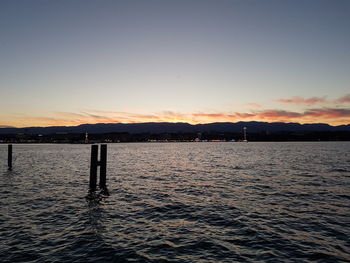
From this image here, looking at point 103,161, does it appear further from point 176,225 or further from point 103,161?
point 176,225

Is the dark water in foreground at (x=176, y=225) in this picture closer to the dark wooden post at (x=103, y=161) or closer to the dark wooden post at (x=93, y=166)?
the dark wooden post at (x=93, y=166)

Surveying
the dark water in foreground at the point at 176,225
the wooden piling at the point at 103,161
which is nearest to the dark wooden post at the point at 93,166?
the wooden piling at the point at 103,161

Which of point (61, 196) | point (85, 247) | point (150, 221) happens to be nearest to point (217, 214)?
point (150, 221)

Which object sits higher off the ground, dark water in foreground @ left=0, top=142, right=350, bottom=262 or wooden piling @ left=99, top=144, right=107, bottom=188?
wooden piling @ left=99, top=144, right=107, bottom=188

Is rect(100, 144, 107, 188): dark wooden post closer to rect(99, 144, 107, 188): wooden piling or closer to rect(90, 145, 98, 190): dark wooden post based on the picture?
rect(99, 144, 107, 188): wooden piling

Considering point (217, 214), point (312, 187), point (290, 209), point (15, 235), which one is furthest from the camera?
point (312, 187)

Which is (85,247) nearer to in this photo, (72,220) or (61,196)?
(72,220)

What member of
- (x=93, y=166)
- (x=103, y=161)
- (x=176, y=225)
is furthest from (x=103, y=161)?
(x=176, y=225)

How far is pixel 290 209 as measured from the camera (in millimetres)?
15695

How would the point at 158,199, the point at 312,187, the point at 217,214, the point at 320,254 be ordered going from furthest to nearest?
the point at 312,187 < the point at 158,199 < the point at 217,214 < the point at 320,254

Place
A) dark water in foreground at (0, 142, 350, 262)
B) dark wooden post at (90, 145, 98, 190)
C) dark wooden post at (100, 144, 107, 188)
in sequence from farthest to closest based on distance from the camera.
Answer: dark wooden post at (100, 144, 107, 188) < dark wooden post at (90, 145, 98, 190) < dark water in foreground at (0, 142, 350, 262)

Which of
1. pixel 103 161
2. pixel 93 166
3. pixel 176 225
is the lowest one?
pixel 176 225

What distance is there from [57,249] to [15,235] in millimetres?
3083

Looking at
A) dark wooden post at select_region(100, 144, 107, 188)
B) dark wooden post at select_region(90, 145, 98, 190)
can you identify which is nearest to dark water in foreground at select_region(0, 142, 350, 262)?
dark wooden post at select_region(90, 145, 98, 190)
